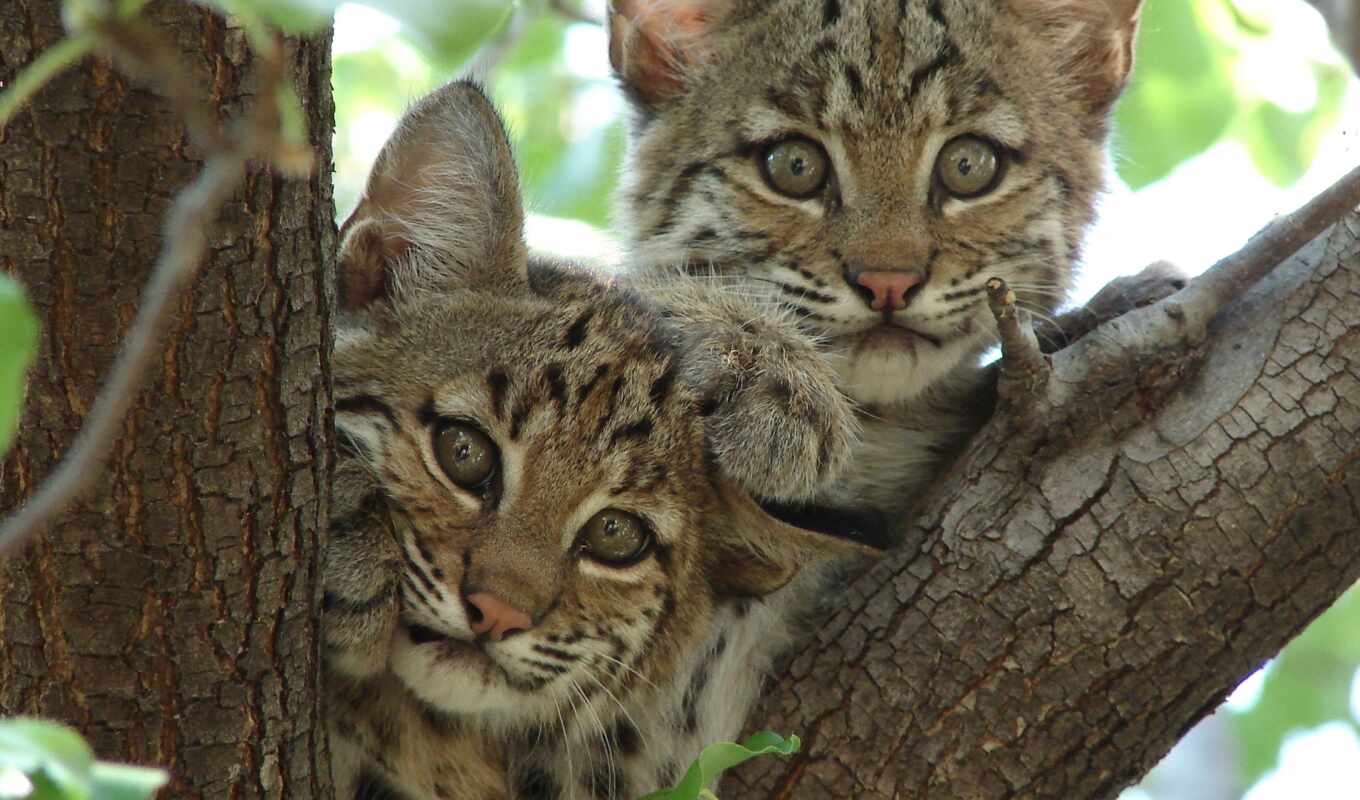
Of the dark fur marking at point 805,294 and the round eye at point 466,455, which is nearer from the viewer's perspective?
the round eye at point 466,455

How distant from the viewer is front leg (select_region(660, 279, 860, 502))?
12.6 ft

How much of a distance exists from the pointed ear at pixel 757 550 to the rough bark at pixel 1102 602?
0.18 m

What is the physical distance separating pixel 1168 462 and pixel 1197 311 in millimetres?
456

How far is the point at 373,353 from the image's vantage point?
4023 mm

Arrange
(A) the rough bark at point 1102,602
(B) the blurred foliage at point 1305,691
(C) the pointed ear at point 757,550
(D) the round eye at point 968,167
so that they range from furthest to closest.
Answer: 1. (B) the blurred foliage at point 1305,691
2. (D) the round eye at point 968,167
3. (C) the pointed ear at point 757,550
4. (A) the rough bark at point 1102,602

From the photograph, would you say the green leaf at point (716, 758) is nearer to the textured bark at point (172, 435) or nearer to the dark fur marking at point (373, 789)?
the textured bark at point (172, 435)

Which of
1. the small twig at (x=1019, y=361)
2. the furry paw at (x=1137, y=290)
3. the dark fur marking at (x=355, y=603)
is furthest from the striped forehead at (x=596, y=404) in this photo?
the furry paw at (x=1137, y=290)

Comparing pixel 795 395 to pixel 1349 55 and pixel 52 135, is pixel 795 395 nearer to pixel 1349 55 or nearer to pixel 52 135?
pixel 1349 55

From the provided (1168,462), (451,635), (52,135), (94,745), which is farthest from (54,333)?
(1168,462)

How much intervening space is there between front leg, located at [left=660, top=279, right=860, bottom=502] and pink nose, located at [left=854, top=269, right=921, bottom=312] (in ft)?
1.11

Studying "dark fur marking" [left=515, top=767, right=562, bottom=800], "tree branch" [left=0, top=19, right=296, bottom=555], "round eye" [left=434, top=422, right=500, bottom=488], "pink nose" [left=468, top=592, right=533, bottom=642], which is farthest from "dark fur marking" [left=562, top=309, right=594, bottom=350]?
"tree branch" [left=0, top=19, right=296, bottom=555]

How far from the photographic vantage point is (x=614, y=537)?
154 inches

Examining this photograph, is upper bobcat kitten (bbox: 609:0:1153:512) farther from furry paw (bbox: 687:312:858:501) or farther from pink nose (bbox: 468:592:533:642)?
pink nose (bbox: 468:592:533:642)

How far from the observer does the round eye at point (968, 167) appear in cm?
511
